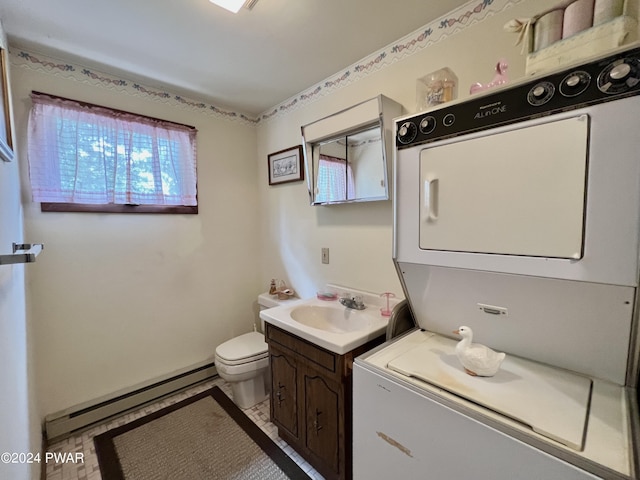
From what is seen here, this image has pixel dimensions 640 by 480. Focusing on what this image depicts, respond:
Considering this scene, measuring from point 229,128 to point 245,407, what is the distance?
90.8 inches

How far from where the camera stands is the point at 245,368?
1968 millimetres

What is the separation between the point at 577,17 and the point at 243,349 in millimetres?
2351

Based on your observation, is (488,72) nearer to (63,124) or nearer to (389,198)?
(389,198)

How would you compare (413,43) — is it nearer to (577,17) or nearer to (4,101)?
(577,17)

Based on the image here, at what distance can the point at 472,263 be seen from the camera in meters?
0.94

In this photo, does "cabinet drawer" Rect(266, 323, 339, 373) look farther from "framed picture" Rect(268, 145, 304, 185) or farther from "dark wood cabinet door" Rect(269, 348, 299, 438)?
"framed picture" Rect(268, 145, 304, 185)

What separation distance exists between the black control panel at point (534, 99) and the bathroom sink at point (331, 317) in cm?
105

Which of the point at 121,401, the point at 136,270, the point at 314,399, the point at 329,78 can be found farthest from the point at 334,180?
the point at 121,401

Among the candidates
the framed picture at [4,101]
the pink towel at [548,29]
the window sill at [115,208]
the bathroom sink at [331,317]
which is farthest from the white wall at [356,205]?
the framed picture at [4,101]

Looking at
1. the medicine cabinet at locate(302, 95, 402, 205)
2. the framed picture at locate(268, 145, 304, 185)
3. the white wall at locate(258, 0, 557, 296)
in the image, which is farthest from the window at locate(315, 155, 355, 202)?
the framed picture at locate(268, 145, 304, 185)

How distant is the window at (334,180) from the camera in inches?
71.8

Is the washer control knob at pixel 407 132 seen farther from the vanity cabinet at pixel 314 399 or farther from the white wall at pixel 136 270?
the white wall at pixel 136 270

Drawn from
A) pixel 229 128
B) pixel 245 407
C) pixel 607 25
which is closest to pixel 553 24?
pixel 607 25

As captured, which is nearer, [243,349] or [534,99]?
→ [534,99]
